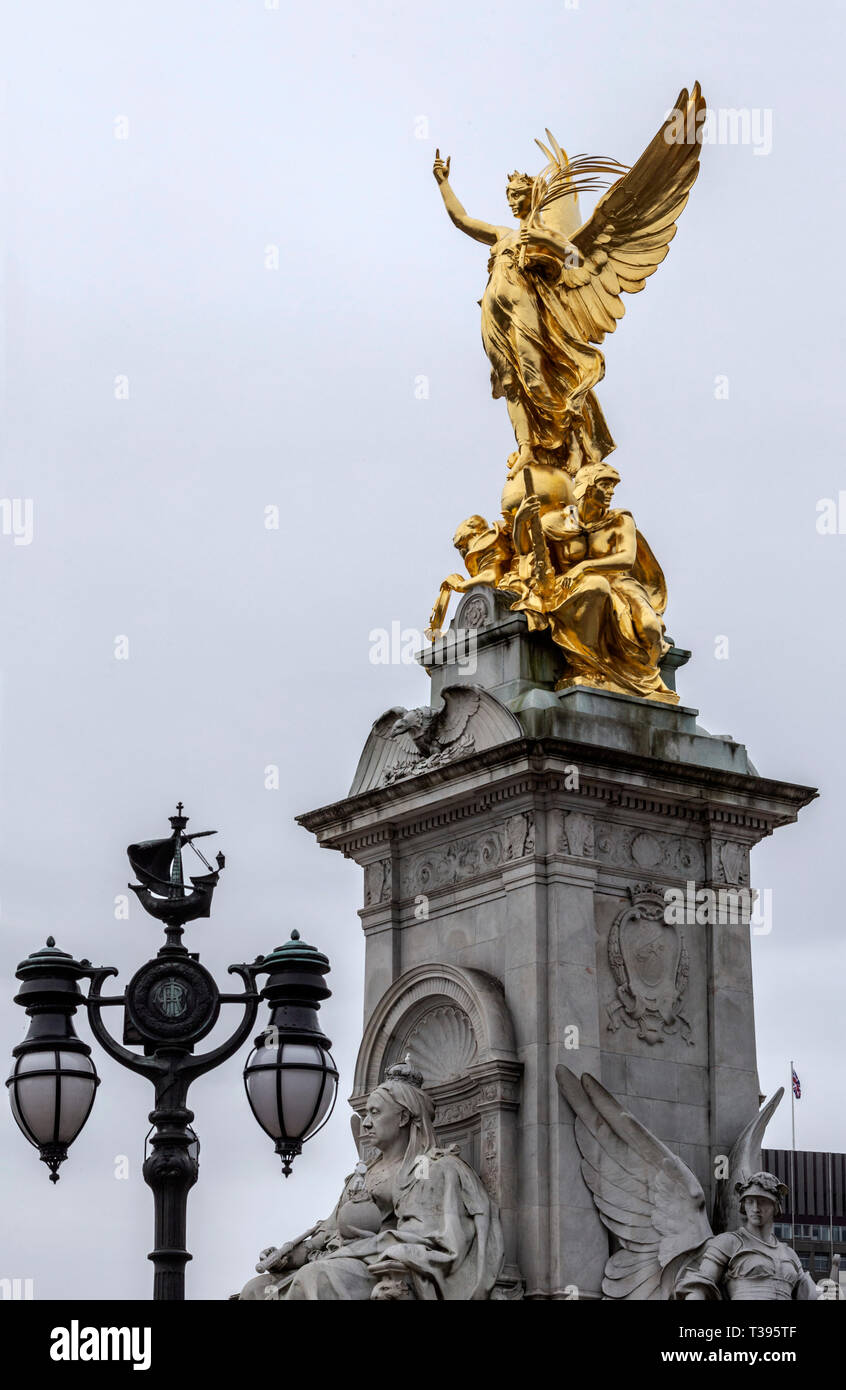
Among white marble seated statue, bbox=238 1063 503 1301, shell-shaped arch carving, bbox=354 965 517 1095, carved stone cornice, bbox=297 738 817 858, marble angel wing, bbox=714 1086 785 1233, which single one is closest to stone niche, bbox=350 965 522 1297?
shell-shaped arch carving, bbox=354 965 517 1095

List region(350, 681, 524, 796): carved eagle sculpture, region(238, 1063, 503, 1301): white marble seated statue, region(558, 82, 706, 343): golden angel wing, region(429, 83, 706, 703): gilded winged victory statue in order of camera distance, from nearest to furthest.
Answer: region(238, 1063, 503, 1301): white marble seated statue → region(350, 681, 524, 796): carved eagle sculpture → region(429, 83, 706, 703): gilded winged victory statue → region(558, 82, 706, 343): golden angel wing

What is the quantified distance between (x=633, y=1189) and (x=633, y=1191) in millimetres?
14

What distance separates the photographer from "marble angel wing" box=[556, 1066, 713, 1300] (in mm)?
20375

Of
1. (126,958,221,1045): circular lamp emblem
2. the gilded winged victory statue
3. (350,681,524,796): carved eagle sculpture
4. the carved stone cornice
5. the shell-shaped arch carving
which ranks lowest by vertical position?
(126,958,221,1045): circular lamp emblem

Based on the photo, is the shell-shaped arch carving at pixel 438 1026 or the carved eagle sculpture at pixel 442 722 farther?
the carved eagle sculpture at pixel 442 722

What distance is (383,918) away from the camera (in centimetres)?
2262

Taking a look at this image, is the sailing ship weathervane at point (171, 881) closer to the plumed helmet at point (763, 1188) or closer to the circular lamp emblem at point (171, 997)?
the circular lamp emblem at point (171, 997)

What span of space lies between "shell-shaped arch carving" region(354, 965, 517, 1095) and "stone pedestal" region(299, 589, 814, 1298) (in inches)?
0.8

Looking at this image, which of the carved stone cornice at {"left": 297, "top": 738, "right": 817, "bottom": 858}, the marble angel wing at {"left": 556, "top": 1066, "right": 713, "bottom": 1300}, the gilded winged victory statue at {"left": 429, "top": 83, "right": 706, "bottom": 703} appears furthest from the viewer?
the gilded winged victory statue at {"left": 429, "top": 83, "right": 706, "bottom": 703}

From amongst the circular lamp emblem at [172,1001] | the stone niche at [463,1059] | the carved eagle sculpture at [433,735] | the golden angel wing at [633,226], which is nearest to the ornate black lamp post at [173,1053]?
the circular lamp emblem at [172,1001]

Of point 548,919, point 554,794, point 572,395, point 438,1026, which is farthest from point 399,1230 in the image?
point 572,395

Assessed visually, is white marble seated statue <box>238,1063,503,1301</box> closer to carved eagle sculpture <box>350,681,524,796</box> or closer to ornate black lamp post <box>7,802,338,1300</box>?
carved eagle sculpture <box>350,681,524,796</box>

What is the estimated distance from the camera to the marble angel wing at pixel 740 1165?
20781 mm
